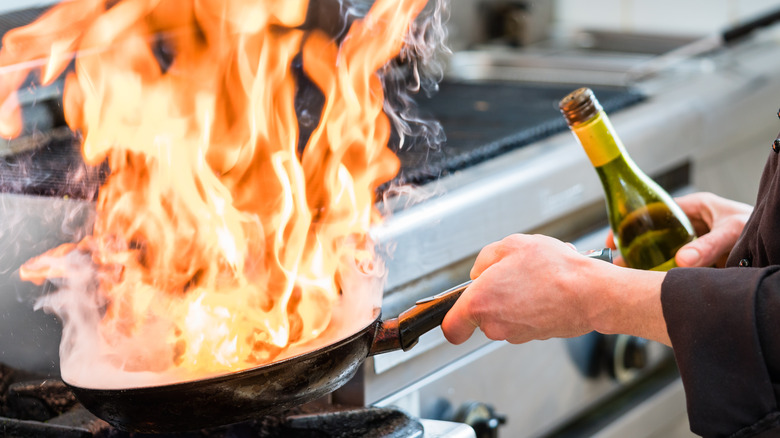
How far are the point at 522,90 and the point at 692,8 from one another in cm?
113

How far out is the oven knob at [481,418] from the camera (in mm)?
1304

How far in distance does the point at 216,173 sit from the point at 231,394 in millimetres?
434

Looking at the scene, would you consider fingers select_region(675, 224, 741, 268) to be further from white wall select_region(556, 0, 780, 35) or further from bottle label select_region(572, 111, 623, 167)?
white wall select_region(556, 0, 780, 35)

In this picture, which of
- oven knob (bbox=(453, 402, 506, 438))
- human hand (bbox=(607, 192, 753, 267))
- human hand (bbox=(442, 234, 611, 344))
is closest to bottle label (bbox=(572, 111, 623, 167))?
human hand (bbox=(607, 192, 753, 267))

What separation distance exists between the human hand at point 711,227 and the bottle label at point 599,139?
0.42ft

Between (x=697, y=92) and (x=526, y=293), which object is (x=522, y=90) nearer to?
(x=697, y=92)

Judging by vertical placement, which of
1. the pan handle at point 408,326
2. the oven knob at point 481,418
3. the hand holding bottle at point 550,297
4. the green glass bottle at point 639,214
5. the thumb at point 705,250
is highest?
the hand holding bottle at point 550,297

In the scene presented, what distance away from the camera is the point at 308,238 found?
111cm

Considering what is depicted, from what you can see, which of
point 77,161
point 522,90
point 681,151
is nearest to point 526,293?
point 77,161

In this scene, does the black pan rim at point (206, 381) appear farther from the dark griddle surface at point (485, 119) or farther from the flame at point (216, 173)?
the dark griddle surface at point (485, 119)

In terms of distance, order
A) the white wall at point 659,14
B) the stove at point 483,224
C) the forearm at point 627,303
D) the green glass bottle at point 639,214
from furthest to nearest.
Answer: the white wall at point 659,14 → the green glass bottle at point 639,214 → the stove at point 483,224 → the forearm at point 627,303

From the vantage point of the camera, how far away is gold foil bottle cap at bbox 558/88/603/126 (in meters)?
1.09

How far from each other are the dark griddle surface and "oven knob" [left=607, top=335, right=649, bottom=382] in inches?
15.6

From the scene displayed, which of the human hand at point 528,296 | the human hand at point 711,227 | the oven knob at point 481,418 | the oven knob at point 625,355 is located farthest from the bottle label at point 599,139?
the oven knob at point 625,355
